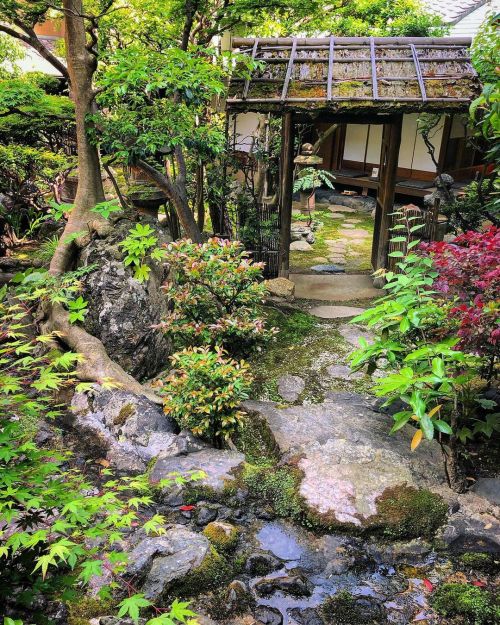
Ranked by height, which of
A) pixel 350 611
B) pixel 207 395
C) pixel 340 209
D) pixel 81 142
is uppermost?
pixel 81 142

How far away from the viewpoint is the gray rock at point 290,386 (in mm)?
6457

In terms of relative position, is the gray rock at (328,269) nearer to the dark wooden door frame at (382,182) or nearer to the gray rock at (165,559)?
the dark wooden door frame at (382,182)

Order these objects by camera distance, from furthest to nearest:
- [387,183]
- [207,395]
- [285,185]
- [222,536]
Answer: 1. [387,183]
2. [285,185]
3. [207,395]
4. [222,536]

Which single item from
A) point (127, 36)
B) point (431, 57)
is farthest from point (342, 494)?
point (127, 36)

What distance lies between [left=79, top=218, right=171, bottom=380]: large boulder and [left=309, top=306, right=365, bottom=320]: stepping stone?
2.98m

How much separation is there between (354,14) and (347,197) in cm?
572

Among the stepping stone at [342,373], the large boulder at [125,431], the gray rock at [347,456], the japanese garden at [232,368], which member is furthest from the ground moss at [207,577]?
the stepping stone at [342,373]

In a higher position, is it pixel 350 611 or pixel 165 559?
pixel 165 559

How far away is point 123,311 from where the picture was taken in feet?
21.9

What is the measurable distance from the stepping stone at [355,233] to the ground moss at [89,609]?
1214 cm

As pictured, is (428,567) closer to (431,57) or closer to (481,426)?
(481,426)

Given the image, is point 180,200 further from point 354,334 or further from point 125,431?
point 125,431

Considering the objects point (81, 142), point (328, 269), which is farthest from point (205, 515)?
point (328, 269)

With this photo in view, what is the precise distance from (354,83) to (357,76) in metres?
0.28
